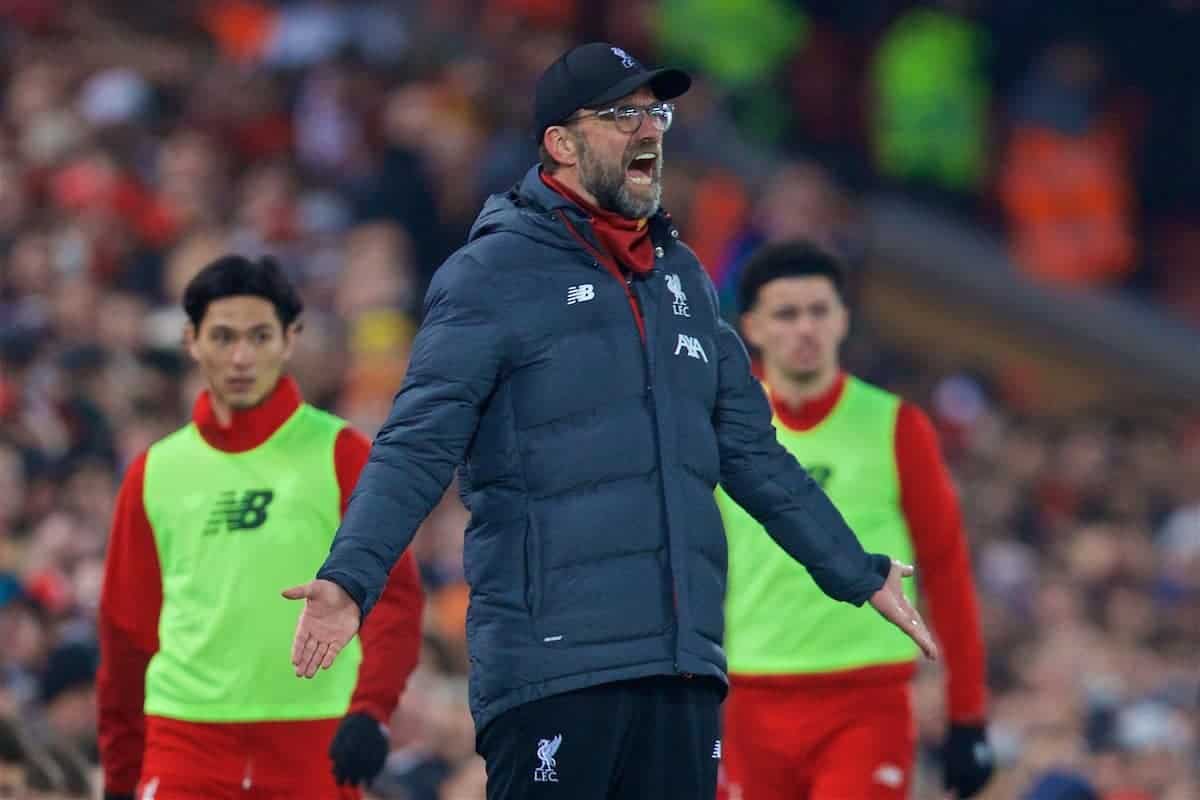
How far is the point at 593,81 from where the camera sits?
6.58 meters

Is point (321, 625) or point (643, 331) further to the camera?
point (643, 331)

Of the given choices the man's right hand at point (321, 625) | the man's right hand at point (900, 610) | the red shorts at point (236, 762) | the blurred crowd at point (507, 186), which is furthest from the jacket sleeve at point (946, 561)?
the man's right hand at point (321, 625)

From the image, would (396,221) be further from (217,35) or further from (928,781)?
(928,781)

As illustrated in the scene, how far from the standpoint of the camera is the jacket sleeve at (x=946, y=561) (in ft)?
29.0

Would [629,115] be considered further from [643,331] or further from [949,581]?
[949,581]

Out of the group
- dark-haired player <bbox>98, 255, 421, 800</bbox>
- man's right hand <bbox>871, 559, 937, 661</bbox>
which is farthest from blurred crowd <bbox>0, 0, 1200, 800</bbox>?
man's right hand <bbox>871, 559, 937, 661</bbox>

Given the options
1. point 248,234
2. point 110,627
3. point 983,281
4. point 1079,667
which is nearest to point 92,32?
point 248,234

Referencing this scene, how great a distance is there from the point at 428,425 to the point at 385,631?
64.6 inches

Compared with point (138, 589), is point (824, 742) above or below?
below

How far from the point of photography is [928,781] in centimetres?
1337

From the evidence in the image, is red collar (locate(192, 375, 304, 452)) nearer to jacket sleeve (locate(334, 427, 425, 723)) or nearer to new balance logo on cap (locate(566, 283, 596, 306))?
jacket sleeve (locate(334, 427, 425, 723))

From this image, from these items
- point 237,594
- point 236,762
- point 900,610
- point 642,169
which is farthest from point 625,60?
point 236,762

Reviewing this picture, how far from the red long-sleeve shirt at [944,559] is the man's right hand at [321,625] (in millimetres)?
3110

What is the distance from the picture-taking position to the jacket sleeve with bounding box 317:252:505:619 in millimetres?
6180
